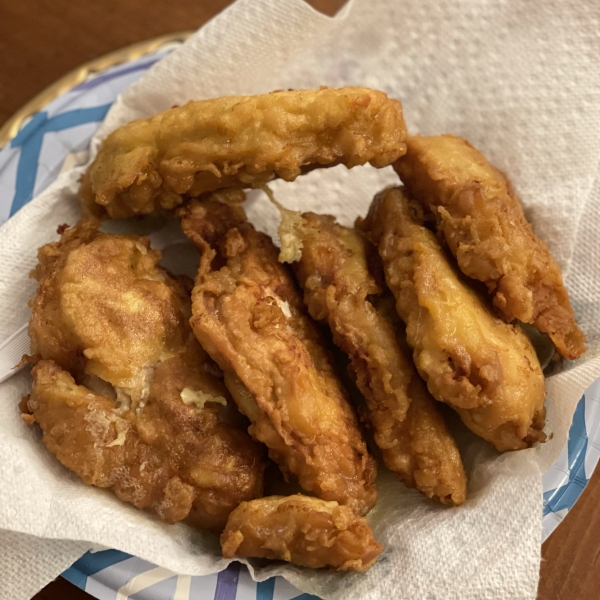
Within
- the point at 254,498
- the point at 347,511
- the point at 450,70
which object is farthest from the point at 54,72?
the point at 347,511

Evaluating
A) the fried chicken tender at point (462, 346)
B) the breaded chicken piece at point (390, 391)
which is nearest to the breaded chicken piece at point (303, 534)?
the breaded chicken piece at point (390, 391)

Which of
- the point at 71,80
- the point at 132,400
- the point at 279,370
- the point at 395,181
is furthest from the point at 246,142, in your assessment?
the point at 71,80

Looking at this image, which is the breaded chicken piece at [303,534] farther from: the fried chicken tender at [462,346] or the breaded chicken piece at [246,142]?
the breaded chicken piece at [246,142]

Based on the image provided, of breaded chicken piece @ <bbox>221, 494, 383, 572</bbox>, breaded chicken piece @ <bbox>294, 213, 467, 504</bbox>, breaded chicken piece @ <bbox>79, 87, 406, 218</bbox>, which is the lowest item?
breaded chicken piece @ <bbox>221, 494, 383, 572</bbox>

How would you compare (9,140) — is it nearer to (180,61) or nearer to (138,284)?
(180,61)

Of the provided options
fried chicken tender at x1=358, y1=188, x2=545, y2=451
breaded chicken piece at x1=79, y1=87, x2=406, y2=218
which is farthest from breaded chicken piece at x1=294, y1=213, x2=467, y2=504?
breaded chicken piece at x1=79, y1=87, x2=406, y2=218

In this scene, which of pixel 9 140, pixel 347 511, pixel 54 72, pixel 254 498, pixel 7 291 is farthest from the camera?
pixel 54 72

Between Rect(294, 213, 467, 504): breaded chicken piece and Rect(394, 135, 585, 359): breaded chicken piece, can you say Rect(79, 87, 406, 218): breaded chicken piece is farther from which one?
Rect(294, 213, 467, 504): breaded chicken piece
